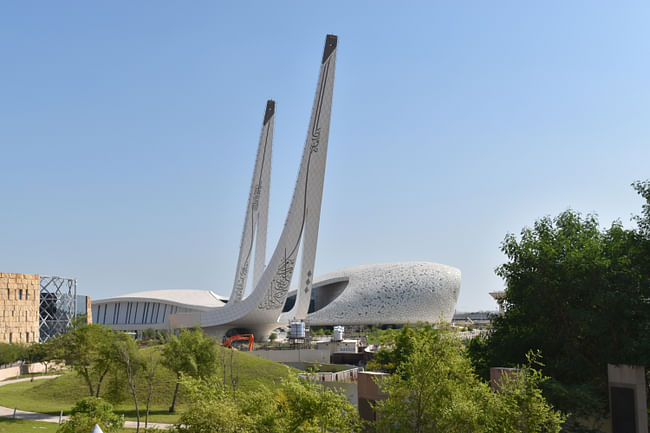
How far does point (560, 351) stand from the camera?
17516 mm

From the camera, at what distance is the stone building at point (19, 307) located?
44062 mm

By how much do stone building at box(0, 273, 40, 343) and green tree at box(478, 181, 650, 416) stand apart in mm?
37775

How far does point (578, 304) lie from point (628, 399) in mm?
3507

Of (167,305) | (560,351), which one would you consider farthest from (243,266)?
(560,351)

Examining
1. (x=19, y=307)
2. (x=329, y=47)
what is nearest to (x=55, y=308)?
(x=19, y=307)

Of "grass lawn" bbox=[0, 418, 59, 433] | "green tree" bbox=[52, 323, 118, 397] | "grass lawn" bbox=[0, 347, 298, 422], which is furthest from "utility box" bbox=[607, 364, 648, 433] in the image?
"green tree" bbox=[52, 323, 118, 397]

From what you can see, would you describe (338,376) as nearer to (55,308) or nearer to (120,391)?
(120,391)

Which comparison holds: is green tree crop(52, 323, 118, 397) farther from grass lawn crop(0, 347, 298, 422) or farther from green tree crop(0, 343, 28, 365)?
green tree crop(0, 343, 28, 365)

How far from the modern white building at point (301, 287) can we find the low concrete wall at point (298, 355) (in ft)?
28.2

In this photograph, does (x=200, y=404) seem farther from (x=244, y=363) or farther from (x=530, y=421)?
(x=244, y=363)

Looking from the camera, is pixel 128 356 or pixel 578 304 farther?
pixel 128 356

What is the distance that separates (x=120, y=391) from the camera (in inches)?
810

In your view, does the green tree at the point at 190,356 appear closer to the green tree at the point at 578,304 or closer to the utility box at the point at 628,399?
the green tree at the point at 578,304

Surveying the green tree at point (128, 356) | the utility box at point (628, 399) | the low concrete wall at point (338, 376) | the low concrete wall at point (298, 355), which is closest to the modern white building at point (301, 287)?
the low concrete wall at point (298, 355)
